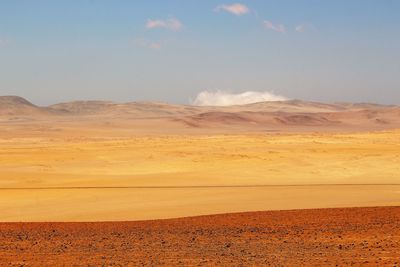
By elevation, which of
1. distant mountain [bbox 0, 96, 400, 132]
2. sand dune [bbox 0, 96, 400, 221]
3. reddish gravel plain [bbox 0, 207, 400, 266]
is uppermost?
distant mountain [bbox 0, 96, 400, 132]

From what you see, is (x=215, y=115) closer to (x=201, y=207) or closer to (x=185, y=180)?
(x=185, y=180)

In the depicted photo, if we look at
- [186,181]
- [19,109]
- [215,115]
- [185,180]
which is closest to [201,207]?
[186,181]

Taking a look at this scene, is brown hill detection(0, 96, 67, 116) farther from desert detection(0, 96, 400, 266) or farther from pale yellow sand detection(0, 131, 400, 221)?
desert detection(0, 96, 400, 266)

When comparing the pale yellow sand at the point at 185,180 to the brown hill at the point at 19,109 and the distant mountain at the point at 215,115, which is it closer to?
the distant mountain at the point at 215,115

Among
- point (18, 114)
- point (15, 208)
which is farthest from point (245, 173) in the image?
point (18, 114)

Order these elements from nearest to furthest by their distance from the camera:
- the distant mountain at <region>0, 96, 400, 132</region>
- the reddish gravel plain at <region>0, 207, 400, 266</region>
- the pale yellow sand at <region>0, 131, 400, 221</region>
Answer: the reddish gravel plain at <region>0, 207, 400, 266</region>
the pale yellow sand at <region>0, 131, 400, 221</region>
the distant mountain at <region>0, 96, 400, 132</region>

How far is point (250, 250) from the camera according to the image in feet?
31.9

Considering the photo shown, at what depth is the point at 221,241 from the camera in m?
10.5

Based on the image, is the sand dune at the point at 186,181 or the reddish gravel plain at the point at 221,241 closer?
the reddish gravel plain at the point at 221,241

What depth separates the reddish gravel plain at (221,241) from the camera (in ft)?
29.4

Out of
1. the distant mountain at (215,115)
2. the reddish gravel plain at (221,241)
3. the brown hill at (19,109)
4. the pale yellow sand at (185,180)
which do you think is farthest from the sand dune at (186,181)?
the brown hill at (19,109)

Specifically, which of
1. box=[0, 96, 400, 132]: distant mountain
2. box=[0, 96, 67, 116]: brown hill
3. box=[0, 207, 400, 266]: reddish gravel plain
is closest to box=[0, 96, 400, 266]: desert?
box=[0, 207, 400, 266]: reddish gravel plain

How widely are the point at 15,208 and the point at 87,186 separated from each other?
182 inches

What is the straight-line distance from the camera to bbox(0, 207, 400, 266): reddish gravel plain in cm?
897
